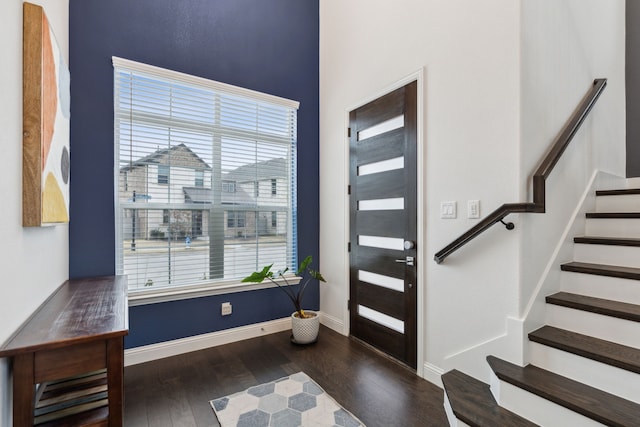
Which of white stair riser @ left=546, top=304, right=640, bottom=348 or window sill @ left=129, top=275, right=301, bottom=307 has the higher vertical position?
white stair riser @ left=546, top=304, right=640, bottom=348

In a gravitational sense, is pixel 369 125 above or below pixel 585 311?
→ above

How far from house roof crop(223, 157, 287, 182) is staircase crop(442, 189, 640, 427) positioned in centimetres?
244

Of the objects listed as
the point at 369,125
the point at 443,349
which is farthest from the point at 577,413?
the point at 369,125

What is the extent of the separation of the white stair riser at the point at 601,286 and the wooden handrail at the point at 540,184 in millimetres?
656

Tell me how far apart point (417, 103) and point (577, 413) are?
2.14 meters

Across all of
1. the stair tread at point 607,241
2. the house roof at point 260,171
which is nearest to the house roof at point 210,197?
the house roof at point 260,171

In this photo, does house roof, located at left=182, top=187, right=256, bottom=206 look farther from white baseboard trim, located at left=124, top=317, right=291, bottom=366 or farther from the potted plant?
white baseboard trim, located at left=124, top=317, right=291, bottom=366

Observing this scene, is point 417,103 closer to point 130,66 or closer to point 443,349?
point 443,349

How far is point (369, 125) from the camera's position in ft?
9.68

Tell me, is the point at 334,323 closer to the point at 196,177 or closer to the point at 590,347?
the point at 196,177

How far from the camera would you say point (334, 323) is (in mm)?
3379

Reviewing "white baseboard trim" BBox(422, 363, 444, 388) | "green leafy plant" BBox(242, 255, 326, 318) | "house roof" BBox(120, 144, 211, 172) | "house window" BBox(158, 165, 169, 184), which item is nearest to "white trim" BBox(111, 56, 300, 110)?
"house roof" BBox(120, 144, 211, 172)

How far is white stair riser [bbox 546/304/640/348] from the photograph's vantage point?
158cm

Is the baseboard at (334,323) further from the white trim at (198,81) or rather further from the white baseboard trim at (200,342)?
the white trim at (198,81)
